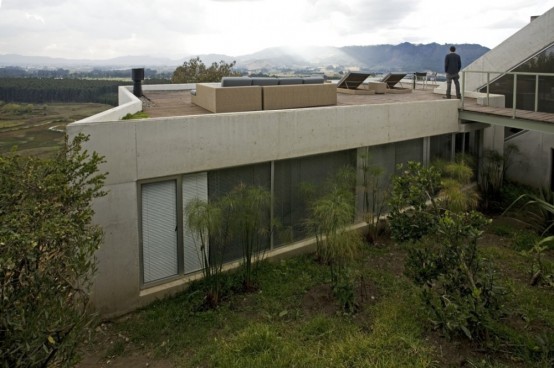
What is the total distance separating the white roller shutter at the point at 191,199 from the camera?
26.9 ft

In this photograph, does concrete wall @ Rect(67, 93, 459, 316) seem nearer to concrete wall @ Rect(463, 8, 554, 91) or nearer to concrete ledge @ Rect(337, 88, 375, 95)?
concrete ledge @ Rect(337, 88, 375, 95)

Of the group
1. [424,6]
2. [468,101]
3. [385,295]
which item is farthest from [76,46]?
[385,295]

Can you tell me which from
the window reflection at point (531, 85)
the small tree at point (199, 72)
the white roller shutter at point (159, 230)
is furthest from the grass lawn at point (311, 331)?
the small tree at point (199, 72)

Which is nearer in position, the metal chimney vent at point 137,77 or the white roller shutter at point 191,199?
the white roller shutter at point 191,199

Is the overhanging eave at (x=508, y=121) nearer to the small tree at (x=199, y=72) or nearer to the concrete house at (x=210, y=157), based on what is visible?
the concrete house at (x=210, y=157)

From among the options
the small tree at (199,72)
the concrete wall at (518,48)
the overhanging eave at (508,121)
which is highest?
the small tree at (199,72)

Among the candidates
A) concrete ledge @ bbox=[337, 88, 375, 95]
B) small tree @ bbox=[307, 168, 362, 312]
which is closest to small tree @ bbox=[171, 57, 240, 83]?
concrete ledge @ bbox=[337, 88, 375, 95]

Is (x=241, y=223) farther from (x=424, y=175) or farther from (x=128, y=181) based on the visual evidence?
(x=424, y=175)

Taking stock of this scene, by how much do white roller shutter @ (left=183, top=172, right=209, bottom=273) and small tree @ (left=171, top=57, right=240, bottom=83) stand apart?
2655cm

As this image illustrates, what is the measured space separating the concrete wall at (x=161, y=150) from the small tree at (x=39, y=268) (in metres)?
2.60

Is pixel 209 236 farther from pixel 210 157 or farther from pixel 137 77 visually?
pixel 137 77

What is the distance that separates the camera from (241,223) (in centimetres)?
804

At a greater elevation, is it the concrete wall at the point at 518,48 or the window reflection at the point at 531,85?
the concrete wall at the point at 518,48

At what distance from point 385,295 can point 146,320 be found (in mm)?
4321
